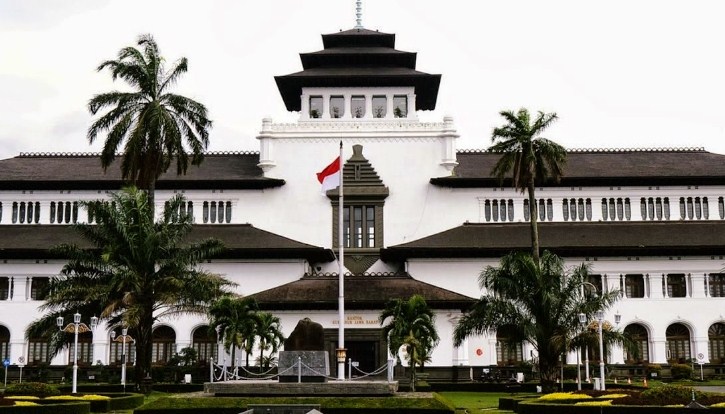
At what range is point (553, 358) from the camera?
44.2 metres

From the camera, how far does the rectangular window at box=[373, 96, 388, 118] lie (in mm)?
67738

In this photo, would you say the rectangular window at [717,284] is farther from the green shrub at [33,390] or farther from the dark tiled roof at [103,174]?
the green shrub at [33,390]

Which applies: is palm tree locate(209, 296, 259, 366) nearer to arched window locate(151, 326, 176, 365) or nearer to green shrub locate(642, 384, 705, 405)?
arched window locate(151, 326, 176, 365)

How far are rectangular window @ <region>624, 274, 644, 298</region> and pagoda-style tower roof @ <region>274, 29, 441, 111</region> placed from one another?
1972 cm

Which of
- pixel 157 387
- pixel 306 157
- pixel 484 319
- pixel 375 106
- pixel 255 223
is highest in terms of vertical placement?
pixel 375 106

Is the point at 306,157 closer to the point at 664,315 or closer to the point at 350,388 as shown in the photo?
the point at 664,315

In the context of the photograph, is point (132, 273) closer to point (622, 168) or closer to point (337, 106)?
point (337, 106)

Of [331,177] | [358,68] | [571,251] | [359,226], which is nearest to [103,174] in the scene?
[359,226]

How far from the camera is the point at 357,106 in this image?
6812 centimetres

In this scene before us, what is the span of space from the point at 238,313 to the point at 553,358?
17117 millimetres

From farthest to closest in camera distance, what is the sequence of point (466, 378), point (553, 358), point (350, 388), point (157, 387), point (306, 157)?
point (306, 157) → point (466, 378) → point (157, 387) → point (553, 358) → point (350, 388)

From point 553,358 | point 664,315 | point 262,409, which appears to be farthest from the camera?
point 664,315

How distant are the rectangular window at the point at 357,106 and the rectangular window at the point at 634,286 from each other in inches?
874

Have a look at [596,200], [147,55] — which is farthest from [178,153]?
[596,200]
